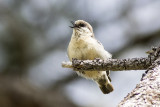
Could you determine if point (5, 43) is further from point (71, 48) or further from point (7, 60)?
point (71, 48)

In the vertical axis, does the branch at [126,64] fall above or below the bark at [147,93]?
above

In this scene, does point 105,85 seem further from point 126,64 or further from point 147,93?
point 147,93

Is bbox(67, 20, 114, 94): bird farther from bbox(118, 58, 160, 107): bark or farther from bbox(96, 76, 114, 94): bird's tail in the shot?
bbox(118, 58, 160, 107): bark

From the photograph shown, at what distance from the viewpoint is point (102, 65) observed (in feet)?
6.75

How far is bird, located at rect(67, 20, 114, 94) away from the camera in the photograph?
3.82 m

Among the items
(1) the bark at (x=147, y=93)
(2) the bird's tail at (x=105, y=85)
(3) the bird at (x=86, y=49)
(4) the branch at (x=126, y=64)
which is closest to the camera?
(1) the bark at (x=147, y=93)

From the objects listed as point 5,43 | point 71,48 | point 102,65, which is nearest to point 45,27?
point 5,43

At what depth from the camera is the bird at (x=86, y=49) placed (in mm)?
3818

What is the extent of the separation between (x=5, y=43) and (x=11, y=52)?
0.72 ft

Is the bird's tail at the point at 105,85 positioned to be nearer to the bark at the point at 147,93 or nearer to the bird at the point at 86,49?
the bird at the point at 86,49

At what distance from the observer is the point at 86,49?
3857 mm

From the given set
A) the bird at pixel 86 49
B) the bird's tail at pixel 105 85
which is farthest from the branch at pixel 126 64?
the bird's tail at pixel 105 85

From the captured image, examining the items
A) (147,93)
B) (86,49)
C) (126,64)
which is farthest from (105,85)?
(147,93)

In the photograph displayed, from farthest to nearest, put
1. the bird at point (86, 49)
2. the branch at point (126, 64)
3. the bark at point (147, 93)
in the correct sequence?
the bird at point (86, 49), the branch at point (126, 64), the bark at point (147, 93)
